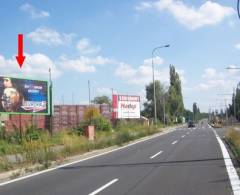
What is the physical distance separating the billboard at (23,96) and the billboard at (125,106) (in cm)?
2506

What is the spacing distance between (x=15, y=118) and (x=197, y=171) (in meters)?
23.8

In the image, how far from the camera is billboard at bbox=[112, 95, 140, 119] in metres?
61.2

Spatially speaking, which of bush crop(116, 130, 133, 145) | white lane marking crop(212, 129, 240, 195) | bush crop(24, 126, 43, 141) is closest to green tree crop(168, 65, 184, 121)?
bush crop(116, 130, 133, 145)

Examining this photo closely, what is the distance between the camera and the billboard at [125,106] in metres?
61.2

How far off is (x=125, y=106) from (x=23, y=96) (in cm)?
2908

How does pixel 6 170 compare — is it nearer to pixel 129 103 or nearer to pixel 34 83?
pixel 34 83

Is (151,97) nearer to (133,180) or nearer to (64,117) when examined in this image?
(64,117)

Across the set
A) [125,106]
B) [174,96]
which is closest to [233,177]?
[125,106]

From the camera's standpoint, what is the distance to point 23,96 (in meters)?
34.2

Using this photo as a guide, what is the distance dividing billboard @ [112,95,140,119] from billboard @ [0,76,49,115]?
2506 centimetres

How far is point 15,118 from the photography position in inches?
1519

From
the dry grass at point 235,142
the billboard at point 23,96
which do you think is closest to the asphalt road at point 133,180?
the dry grass at point 235,142

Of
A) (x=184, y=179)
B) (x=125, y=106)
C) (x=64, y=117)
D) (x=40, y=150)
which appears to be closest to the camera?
(x=184, y=179)

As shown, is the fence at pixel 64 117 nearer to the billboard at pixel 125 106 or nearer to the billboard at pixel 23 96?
the billboard at pixel 125 106
